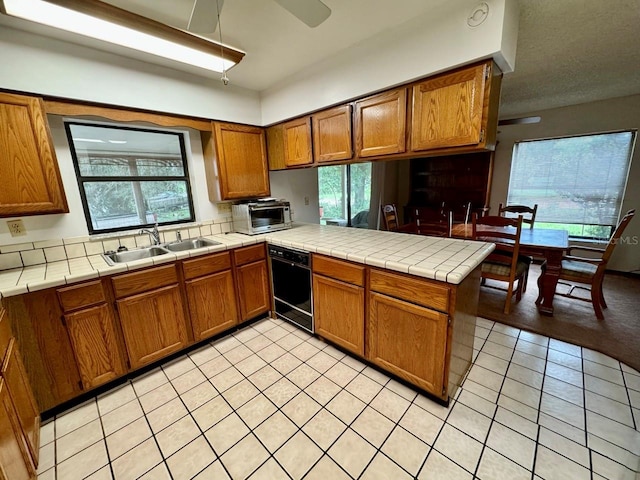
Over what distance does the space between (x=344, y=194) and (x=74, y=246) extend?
331 centimetres

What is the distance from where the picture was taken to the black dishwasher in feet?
7.25

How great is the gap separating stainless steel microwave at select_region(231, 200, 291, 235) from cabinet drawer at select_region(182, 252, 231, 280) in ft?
1.49

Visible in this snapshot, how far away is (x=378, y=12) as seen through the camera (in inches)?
62.7

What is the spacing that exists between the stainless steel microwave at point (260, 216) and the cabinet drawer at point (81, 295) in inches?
49.8

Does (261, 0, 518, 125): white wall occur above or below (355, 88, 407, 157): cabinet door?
above

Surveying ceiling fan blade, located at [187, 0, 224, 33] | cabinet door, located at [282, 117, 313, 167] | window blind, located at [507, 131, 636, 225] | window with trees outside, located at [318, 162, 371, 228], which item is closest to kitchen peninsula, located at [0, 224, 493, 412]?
cabinet door, located at [282, 117, 313, 167]

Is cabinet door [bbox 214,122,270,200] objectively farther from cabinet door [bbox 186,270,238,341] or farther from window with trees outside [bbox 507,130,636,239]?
window with trees outside [bbox 507,130,636,239]

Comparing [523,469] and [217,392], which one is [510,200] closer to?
[523,469]

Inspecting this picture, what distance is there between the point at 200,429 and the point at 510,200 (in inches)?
205

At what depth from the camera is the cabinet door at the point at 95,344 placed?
1607mm

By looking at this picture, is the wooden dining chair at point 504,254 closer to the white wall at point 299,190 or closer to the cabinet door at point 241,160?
the white wall at point 299,190

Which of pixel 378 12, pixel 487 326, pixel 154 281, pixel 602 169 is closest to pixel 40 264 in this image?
pixel 154 281

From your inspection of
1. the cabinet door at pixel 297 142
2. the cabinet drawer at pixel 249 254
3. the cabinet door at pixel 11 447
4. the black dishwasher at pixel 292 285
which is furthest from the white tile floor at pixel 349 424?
the cabinet door at pixel 297 142

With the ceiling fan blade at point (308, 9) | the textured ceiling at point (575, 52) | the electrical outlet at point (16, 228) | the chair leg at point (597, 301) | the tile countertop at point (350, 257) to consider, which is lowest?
the chair leg at point (597, 301)
